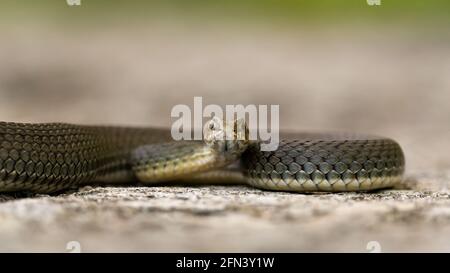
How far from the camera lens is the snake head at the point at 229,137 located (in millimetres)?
7969

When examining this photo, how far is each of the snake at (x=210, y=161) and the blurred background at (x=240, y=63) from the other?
369cm

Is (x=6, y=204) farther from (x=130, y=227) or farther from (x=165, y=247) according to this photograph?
(x=165, y=247)

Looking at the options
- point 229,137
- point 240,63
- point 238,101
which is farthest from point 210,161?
point 240,63

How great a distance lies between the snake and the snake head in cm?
1

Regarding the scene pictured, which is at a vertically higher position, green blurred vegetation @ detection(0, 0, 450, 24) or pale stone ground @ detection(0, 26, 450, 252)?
green blurred vegetation @ detection(0, 0, 450, 24)

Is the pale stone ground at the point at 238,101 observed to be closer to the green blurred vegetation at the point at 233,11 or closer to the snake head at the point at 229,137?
the snake head at the point at 229,137

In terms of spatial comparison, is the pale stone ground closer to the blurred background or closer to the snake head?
the blurred background

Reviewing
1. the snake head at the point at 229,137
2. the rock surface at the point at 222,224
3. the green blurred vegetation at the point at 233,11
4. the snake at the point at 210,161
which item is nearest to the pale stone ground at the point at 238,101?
the rock surface at the point at 222,224

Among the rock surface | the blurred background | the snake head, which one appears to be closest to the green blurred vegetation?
the blurred background

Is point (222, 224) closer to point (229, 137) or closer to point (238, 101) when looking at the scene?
point (229, 137)

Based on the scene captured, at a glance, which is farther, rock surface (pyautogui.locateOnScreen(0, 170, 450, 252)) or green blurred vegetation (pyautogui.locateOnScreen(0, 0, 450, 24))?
green blurred vegetation (pyautogui.locateOnScreen(0, 0, 450, 24))

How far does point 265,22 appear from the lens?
87.2 feet

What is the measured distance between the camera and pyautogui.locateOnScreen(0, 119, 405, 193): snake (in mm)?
7473

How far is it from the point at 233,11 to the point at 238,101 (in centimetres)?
1155
